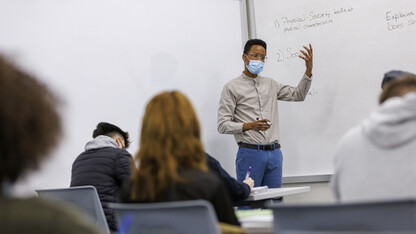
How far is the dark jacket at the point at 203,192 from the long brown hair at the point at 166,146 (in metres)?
0.02

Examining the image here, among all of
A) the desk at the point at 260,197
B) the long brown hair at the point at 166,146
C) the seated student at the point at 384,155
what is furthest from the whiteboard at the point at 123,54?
the seated student at the point at 384,155

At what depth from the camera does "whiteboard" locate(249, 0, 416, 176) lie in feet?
13.5

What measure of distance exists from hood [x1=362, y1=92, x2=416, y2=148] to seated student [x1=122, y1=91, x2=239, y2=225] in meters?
0.52

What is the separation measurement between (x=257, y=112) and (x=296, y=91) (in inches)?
14.6

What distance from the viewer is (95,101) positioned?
3879mm

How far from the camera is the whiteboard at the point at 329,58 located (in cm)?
411

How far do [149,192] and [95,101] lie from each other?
88.7 inches

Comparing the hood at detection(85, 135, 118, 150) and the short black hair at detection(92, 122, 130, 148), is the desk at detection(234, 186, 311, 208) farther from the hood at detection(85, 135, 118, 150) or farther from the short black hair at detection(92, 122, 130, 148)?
the short black hair at detection(92, 122, 130, 148)

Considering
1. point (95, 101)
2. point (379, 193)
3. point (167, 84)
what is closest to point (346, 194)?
point (379, 193)

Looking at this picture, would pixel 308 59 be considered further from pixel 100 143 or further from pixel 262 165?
pixel 100 143

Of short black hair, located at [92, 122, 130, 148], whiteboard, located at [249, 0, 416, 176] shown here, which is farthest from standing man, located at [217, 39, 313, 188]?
short black hair, located at [92, 122, 130, 148]

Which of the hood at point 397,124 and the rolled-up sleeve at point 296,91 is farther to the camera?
the rolled-up sleeve at point 296,91

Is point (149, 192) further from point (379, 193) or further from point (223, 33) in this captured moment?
point (223, 33)

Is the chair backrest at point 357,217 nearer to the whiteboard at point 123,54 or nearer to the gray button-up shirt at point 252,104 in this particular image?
the whiteboard at point 123,54
